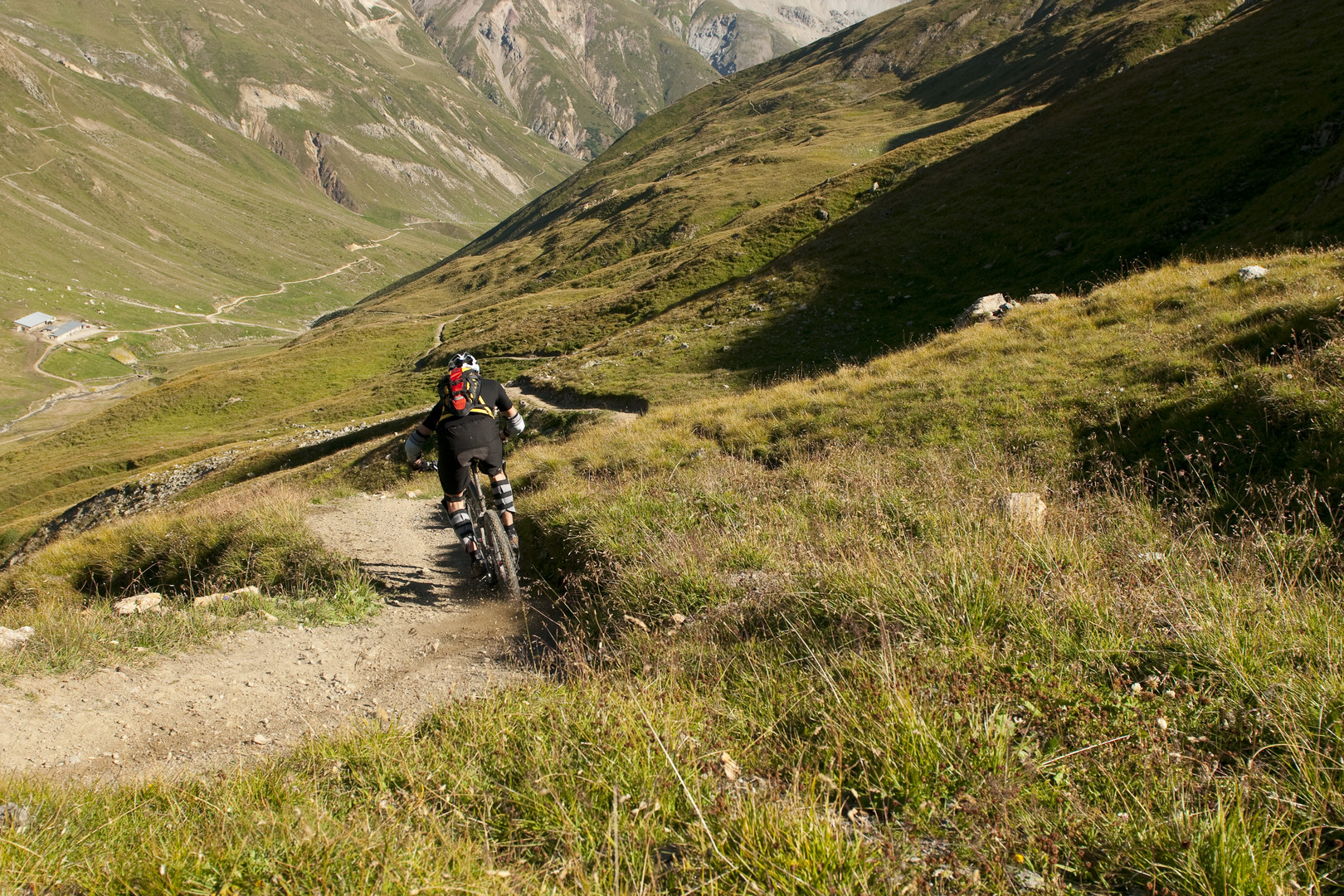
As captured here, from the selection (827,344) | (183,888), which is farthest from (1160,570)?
(827,344)

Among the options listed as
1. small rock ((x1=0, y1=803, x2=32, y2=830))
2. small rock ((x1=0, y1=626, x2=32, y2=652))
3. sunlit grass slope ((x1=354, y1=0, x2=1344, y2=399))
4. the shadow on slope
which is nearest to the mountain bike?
small rock ((x1=0, y1=626, x2=32, y2=652))

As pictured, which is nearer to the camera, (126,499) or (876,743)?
(876,743)

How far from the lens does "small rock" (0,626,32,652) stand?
7.40 metres

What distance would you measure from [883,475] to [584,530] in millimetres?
4508

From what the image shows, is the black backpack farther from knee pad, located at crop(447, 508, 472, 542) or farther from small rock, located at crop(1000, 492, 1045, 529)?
small rock, located at crop(1000, 492, 1045, 529)

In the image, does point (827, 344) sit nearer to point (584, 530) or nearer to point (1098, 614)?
point (584, 530)

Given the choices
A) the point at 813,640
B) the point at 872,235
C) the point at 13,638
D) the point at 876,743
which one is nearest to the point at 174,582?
the point at 13,638

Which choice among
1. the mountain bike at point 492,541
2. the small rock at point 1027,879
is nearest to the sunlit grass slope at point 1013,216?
the mountain bike at point 492,541

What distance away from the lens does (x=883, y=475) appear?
9586 millimetres

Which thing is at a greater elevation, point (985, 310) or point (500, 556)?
point (985, 310)

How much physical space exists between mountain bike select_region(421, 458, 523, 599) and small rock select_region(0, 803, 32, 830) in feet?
19.5

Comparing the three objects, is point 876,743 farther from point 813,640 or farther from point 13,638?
point 13,638

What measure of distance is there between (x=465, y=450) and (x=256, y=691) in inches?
158

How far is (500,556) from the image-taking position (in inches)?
385
